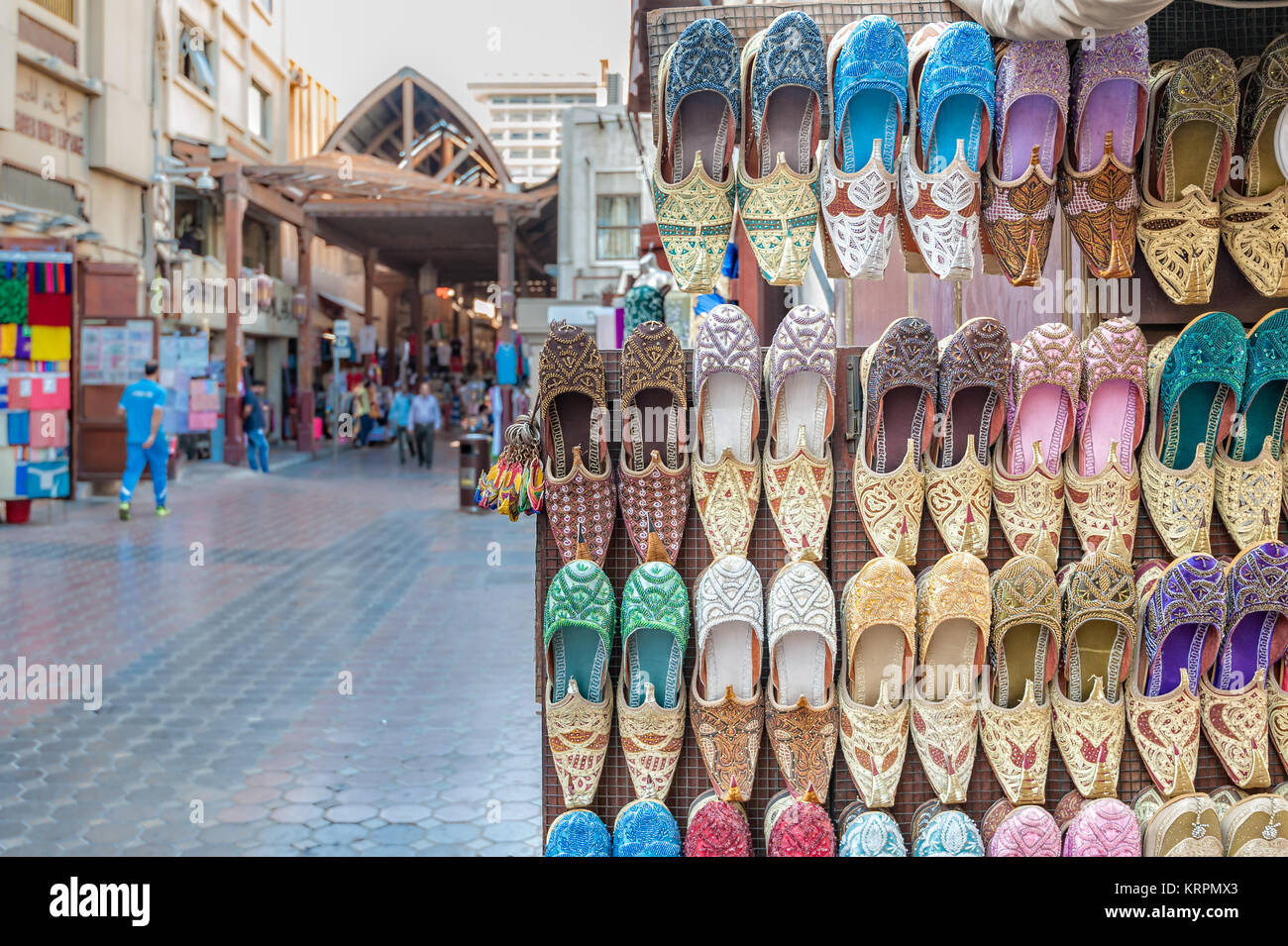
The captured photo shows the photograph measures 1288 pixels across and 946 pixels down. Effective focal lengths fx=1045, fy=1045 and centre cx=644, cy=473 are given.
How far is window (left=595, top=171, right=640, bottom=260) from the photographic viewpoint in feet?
75.5

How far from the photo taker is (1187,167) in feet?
7.66

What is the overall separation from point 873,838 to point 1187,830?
69 centimetres

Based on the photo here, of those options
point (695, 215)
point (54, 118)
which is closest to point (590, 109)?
point (54, 118)

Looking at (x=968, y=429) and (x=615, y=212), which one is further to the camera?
(x=615, y=212)

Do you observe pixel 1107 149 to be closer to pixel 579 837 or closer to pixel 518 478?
pixel 518 478

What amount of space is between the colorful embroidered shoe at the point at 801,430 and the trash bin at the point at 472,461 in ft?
32.3

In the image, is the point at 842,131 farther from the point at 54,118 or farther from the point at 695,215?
the point at 54,118

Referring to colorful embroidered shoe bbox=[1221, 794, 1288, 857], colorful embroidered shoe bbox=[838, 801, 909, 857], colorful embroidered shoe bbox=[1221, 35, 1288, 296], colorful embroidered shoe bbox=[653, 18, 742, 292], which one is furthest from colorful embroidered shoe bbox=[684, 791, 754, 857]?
colorful embroidered shoe bbox=[1221, 35, 1288, 296]

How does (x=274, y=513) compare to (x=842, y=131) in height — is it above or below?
below

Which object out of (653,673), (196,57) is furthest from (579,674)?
(196,57)

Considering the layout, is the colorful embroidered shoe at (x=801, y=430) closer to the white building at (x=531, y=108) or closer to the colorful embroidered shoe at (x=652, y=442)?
the colorful embroidered shoe at (x=652, y=442)

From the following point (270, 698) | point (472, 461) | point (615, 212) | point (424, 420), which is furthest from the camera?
point (615, 212)
